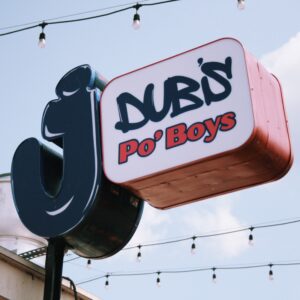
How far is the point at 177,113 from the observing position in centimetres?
914

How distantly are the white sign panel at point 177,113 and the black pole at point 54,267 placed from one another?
145 centimetres

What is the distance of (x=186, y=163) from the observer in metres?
8.70

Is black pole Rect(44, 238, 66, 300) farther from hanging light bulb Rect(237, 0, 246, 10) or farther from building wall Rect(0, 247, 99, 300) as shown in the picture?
hanging light bulb Rect(237, 0, 246, 10)

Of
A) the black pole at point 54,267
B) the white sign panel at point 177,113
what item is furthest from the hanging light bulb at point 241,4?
the black pole at point 54,267

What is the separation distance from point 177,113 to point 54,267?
9.47 feet

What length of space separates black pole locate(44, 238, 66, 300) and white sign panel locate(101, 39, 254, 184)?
145 cm

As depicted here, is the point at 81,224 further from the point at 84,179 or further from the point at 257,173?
the point at 257,173

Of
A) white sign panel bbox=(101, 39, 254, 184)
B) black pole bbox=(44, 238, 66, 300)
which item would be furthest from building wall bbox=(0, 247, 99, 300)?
white sign panel bbox=(101, 39, 254, 184)

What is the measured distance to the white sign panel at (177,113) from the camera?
8656 mm

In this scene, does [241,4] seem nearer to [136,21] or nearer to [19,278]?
[136,21]

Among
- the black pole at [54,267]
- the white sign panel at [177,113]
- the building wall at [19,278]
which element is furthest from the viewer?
the black pole at [54,267]

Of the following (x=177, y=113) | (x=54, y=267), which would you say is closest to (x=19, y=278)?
(x=54, y=267)

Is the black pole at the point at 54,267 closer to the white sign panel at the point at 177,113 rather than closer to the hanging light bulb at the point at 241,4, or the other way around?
the white sign panel at the point at 177,113

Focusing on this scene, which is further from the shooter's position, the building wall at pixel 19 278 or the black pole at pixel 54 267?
the black pole at pixel 54 267
